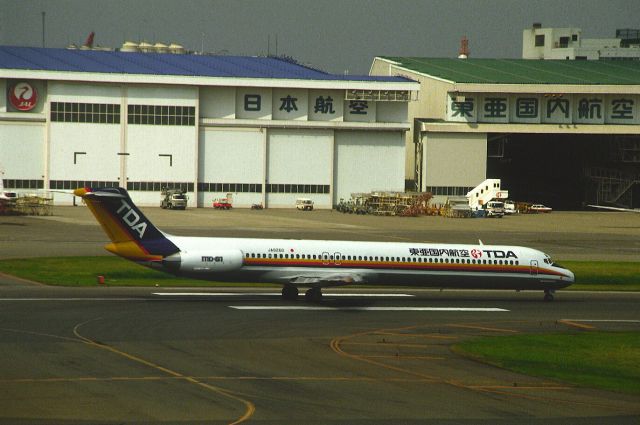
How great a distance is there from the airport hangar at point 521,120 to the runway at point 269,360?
7870 cm

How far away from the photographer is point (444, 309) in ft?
177

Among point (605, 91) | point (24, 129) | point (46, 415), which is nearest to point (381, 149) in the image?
point (605, 91)

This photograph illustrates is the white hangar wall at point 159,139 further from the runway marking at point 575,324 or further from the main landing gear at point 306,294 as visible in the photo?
the runway marking at point 575,324

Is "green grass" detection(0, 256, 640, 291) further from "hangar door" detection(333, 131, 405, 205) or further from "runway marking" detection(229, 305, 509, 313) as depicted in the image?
"hangar door" detection(333, 131, 405, 205)

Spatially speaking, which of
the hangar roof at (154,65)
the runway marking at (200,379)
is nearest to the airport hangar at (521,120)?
the hangar roof at (154,65)

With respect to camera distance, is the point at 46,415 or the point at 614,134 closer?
the point at 46,415

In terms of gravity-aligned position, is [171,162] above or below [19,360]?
above

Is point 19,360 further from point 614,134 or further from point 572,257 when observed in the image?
point 614,134

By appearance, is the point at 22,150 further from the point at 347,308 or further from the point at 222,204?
the point at 347,308

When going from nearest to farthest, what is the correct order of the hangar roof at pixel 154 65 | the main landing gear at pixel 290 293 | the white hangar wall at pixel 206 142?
the main landing gear at pixel 290 293 → the white hangar wall at pixel 206 142 → the hangar roof at pixel 154 65

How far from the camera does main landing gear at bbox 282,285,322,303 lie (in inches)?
2120

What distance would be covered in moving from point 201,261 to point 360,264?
852 centimetres

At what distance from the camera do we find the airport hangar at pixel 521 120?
135625 millimetres

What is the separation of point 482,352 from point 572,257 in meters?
41.8
